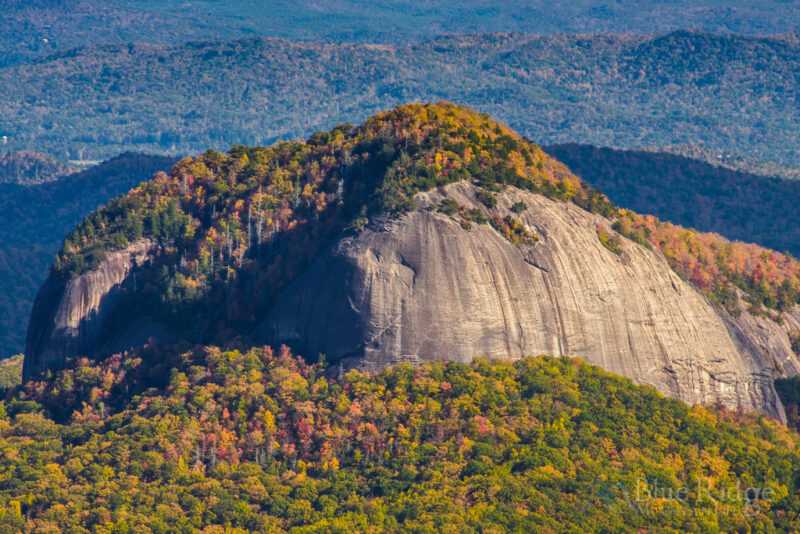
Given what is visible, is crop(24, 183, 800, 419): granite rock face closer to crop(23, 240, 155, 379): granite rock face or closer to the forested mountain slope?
the forested mountain slope

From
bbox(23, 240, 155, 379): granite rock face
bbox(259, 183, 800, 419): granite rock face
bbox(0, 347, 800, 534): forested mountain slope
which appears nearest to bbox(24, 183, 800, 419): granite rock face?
bbox(259, 183, 800, 419): granite rock face

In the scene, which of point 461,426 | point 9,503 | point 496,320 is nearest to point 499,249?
point 496,320

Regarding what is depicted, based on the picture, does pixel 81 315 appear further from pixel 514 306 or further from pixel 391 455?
pixel 514 306

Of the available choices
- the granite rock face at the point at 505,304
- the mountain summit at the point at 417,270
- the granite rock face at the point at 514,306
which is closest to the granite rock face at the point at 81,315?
the mountain summit at the point at 417,270

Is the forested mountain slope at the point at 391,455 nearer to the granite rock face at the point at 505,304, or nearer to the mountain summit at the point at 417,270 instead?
the granite rock face at the point at 505,304

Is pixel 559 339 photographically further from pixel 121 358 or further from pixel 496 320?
pixel 121 358
